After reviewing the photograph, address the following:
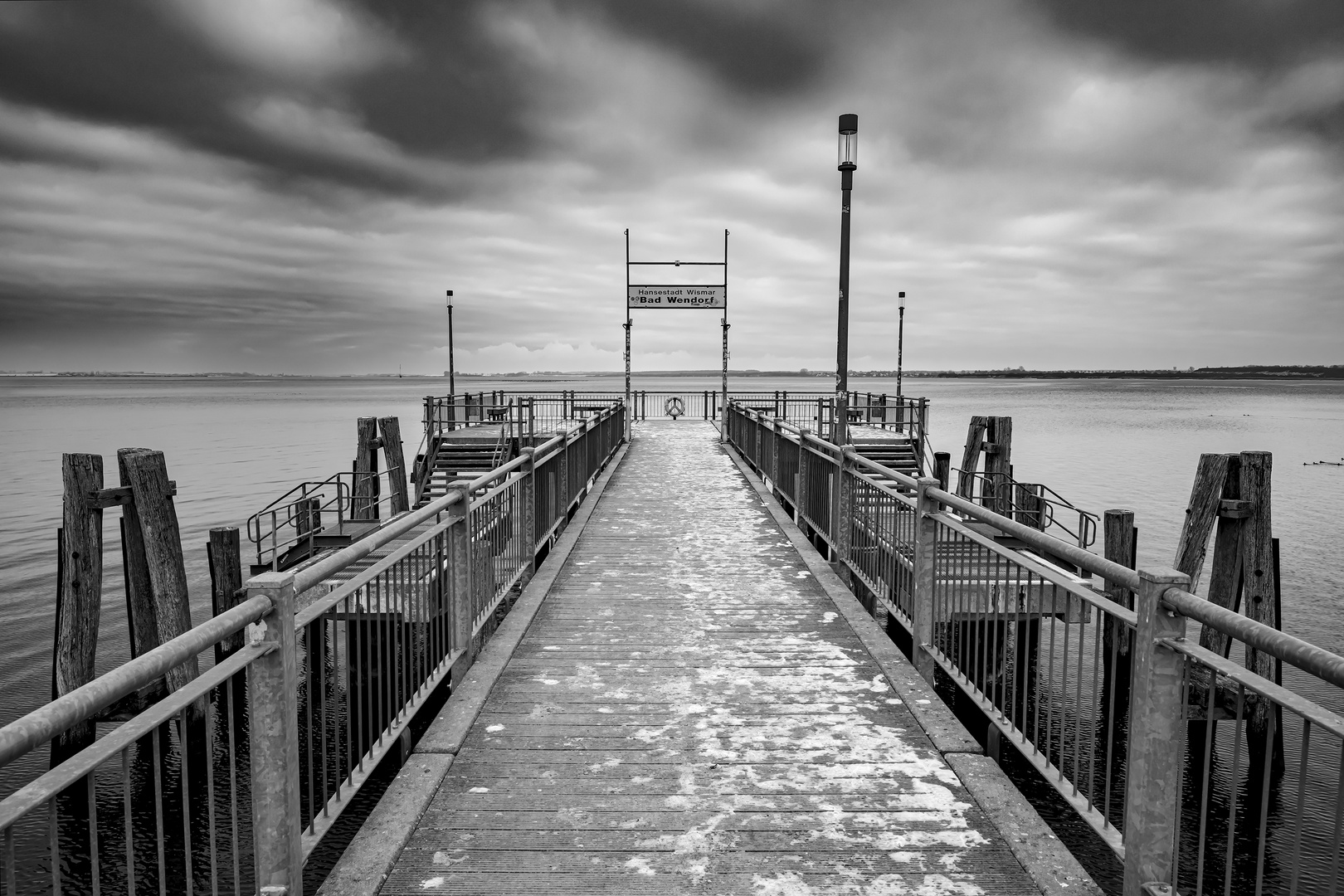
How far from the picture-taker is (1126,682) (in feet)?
34.6

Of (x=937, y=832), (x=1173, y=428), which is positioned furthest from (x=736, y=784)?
(x=1173, y=428)

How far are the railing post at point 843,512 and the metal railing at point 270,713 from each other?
3.05 metres

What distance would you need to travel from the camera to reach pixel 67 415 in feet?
251

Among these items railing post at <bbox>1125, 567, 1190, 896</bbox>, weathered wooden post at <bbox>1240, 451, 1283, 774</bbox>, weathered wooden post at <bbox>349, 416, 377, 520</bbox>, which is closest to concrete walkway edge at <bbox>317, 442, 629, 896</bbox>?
railing post at <bbox>1125, 567, 1190, 896</bbox>

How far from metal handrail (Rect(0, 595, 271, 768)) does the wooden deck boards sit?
1345 millimetres

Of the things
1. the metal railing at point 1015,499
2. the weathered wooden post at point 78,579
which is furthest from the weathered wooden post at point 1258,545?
the weathered wooden post at point 78,579

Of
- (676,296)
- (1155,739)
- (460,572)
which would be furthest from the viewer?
(676,296)

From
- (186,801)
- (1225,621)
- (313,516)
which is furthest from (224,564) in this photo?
(1225,621)

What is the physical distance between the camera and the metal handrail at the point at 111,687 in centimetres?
189

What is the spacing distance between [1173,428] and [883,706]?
65434 mm

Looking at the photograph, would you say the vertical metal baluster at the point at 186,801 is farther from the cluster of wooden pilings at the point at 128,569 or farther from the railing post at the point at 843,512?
the cluster of wooden pilings at the point at 128,569

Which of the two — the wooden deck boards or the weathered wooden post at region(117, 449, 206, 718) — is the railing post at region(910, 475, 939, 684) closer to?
the wooden deck boards

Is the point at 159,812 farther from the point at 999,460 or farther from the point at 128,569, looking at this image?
the point at 999,460

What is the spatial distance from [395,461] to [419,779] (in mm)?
14183
